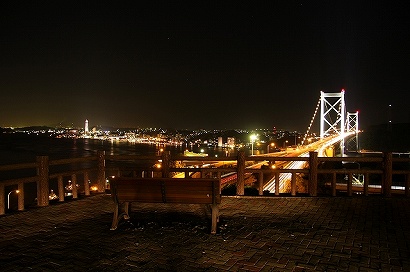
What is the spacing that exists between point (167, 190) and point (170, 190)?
Answer: 0.06m

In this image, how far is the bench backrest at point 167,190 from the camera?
5.17m

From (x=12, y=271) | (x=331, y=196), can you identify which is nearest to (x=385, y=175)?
(x=331, y=196)

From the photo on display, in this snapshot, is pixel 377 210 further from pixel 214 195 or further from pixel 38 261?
pixel 38 261

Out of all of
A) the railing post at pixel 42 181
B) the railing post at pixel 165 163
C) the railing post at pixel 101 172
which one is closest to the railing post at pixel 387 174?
the railing post at pixel 165 163

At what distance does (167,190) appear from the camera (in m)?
5.31

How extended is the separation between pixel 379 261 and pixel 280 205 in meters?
3.05

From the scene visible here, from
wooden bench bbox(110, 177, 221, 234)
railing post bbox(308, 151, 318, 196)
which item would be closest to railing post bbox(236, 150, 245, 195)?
railing post bbox(308, 151, 318, 196)

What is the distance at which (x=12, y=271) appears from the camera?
157 inches

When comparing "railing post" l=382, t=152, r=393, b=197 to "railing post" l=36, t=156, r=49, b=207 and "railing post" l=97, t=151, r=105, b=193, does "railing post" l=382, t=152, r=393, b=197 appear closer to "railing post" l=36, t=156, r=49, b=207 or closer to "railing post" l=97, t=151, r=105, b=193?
"railing post" l=97, t=151, r=105, b=193

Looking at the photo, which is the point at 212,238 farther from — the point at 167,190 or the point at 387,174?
the point at 387,174

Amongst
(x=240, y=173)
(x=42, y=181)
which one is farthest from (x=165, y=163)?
(x=42, y=181)

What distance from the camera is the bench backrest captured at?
5168 mm

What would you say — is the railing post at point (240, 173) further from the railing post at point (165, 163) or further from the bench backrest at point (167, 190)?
the bench backrest at point (167, 190)

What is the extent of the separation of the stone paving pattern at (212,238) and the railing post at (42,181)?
0.78 feet
